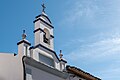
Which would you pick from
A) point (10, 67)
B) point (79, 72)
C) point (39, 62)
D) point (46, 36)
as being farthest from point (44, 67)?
point (79, 72)

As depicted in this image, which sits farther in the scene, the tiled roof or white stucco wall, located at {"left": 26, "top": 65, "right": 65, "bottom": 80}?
the tiled roof

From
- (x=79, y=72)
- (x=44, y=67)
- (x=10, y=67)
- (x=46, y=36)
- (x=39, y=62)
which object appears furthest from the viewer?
(x=79, y=72)

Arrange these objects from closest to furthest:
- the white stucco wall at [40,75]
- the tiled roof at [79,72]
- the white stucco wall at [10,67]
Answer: the white stucco wall at [10,67], the white stucco wall at [40,75], the tiled roof at [79,72]

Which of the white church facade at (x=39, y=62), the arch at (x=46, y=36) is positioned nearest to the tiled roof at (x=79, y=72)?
the white church facade at (x=39, y=62)

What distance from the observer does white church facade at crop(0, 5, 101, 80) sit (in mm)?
16250

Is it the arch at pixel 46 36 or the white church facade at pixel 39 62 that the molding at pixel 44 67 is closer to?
the white church facade at pixel 39 62

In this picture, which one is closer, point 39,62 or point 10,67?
point 10,67

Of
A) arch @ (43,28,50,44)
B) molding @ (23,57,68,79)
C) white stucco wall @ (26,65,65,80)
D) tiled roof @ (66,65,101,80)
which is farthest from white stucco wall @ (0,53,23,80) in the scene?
tiled roof @ (66,65,101,80)

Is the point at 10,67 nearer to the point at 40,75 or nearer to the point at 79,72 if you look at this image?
the point at 40,75

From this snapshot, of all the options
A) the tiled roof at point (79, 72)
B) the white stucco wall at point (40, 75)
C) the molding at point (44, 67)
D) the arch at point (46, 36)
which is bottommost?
the white stucco wall at point (40, 75)

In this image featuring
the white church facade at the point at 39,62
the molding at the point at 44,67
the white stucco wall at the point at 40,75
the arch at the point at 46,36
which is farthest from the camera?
the arch at the point at 46,36

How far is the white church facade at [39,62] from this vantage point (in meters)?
16.2

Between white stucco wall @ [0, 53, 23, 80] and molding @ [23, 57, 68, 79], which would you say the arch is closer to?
molding @ [23, 57, 68, 79]

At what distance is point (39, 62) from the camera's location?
16.9 m
